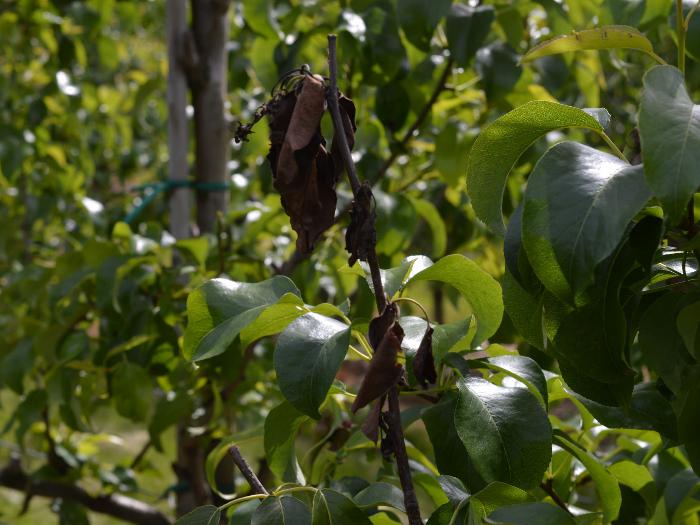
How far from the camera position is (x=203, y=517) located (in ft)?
1.90

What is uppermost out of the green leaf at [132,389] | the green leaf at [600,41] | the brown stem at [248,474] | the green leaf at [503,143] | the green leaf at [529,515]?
the green leaf at [600,41]

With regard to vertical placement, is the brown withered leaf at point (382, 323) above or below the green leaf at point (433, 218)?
above

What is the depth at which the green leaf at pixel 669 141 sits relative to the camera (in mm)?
420

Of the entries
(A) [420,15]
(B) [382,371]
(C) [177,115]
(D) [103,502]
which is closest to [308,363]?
→ (B) [382,371]

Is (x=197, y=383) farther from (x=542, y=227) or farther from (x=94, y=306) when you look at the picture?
(x=542, y=227)

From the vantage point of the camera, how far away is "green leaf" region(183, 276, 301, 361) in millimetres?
604

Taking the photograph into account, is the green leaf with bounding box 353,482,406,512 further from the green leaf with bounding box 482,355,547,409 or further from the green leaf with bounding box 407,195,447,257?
the green leaf with bounding box 407,195,447,257

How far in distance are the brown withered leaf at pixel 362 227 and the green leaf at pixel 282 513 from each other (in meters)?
0.16

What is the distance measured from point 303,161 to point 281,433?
21cm

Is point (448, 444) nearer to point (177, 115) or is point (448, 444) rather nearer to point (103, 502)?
point (177, 115)

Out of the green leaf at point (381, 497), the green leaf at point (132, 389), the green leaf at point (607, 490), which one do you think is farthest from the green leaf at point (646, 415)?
the green leaf at point (132, 389)

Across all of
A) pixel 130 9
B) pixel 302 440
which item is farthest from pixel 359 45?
pixel 302 440

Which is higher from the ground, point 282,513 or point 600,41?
point 600,41

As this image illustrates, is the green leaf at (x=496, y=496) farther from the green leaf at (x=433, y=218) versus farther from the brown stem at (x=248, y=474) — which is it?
the green leaf at (x=433, y=218)
